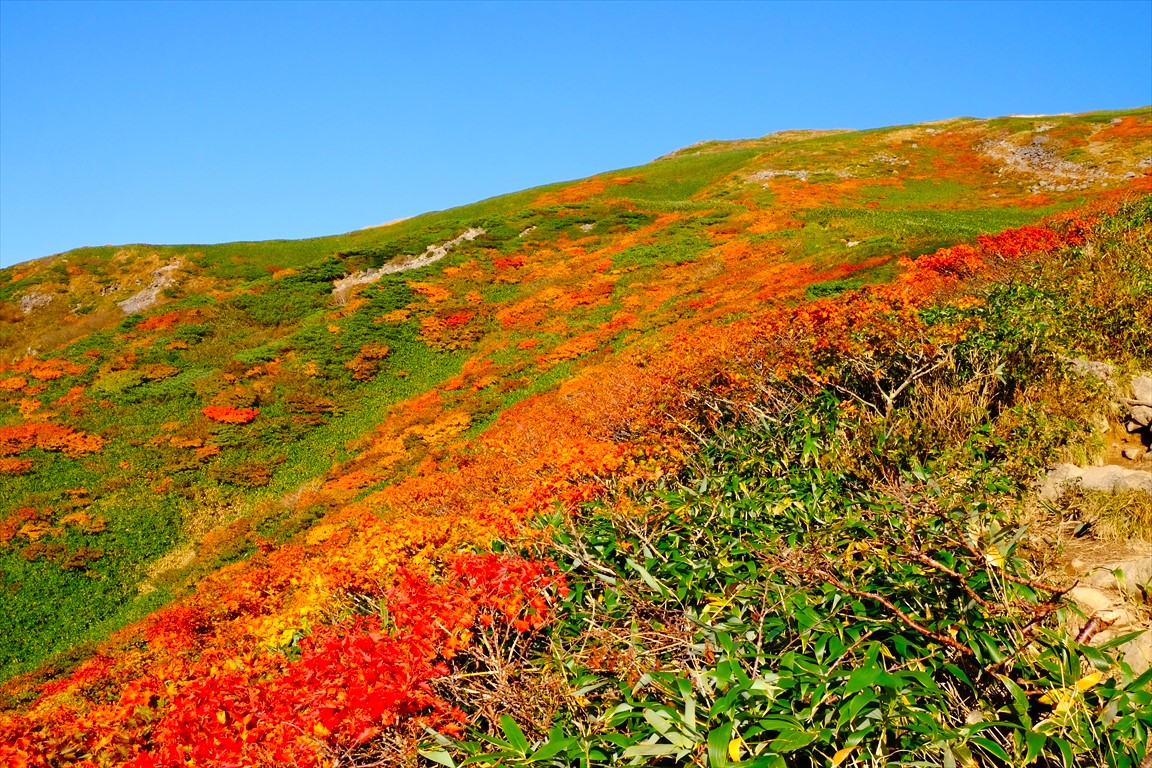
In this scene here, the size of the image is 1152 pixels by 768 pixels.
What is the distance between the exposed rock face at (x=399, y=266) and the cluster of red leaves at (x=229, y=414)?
44.1 ft

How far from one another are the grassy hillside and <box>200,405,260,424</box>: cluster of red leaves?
0.17 metres

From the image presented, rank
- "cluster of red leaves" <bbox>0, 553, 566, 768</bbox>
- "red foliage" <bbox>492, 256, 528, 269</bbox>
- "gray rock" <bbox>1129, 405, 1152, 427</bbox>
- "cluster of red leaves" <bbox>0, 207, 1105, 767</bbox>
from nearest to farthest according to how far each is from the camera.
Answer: "cluster of red leaves" <bbox>0, 553, 566, 768</bbox>, "cluster of red leaves" <bbox>0, 207, 1105, 767</bbox>, "gray rock" <bbox>1129, 405, 1152, 427</bbox>, "red foliage" <bbox>492, 256, 528, 269</bbox>

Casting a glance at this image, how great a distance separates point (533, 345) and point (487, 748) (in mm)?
26148

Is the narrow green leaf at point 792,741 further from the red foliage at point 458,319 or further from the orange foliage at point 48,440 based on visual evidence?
the red foliage at point 458,319

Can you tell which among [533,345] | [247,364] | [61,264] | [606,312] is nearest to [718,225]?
[606,312]

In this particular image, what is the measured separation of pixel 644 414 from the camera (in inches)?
619

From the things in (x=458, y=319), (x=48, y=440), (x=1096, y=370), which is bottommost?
(x=1096, y=370)

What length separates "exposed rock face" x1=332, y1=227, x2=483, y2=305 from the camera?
144 feet

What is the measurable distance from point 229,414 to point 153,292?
23.3 m

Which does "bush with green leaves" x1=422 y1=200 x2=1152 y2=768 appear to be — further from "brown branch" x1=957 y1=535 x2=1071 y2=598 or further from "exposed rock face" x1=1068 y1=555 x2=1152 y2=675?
"exposed rock face" x1=1068 y1=555 x2=1152 y2=675

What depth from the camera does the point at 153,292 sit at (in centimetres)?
4597

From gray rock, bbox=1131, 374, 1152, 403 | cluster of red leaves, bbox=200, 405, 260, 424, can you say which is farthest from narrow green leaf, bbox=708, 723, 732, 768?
cluster of red leaves, bbox=200, 405, 260, 424

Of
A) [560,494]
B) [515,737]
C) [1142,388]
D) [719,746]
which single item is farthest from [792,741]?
[1142,388]

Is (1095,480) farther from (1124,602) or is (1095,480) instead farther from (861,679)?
(861,679)
